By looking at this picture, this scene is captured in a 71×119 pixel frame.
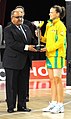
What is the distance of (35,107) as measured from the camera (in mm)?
7094

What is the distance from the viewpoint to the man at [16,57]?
630cm

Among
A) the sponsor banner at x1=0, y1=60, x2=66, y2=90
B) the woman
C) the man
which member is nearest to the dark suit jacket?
the man

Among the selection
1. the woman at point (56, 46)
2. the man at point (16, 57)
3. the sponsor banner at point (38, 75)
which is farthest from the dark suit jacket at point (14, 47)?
the sponsor banner at point (38, 75)

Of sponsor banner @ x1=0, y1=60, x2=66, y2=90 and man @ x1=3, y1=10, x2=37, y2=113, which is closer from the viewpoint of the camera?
Result: man @ x1=3, y1=10, x2=37, y2=113

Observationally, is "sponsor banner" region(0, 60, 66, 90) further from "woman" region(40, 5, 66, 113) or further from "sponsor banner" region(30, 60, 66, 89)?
"woman" region(40, 5, 66, 113)

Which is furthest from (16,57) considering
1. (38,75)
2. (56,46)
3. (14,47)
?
(38,75)

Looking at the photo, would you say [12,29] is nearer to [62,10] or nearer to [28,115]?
[62,10]

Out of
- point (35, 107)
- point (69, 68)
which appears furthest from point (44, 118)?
point (69, 68)

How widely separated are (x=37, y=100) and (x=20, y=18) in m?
2.08

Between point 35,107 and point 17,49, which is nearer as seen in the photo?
point 17,49

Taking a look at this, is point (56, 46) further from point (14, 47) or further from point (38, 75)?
point (38, 75)

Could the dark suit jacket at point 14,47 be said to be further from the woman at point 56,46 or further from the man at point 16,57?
the woman at point 56,46

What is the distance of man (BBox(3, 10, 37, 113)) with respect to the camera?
248 inches

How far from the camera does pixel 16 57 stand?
20.8 feet
